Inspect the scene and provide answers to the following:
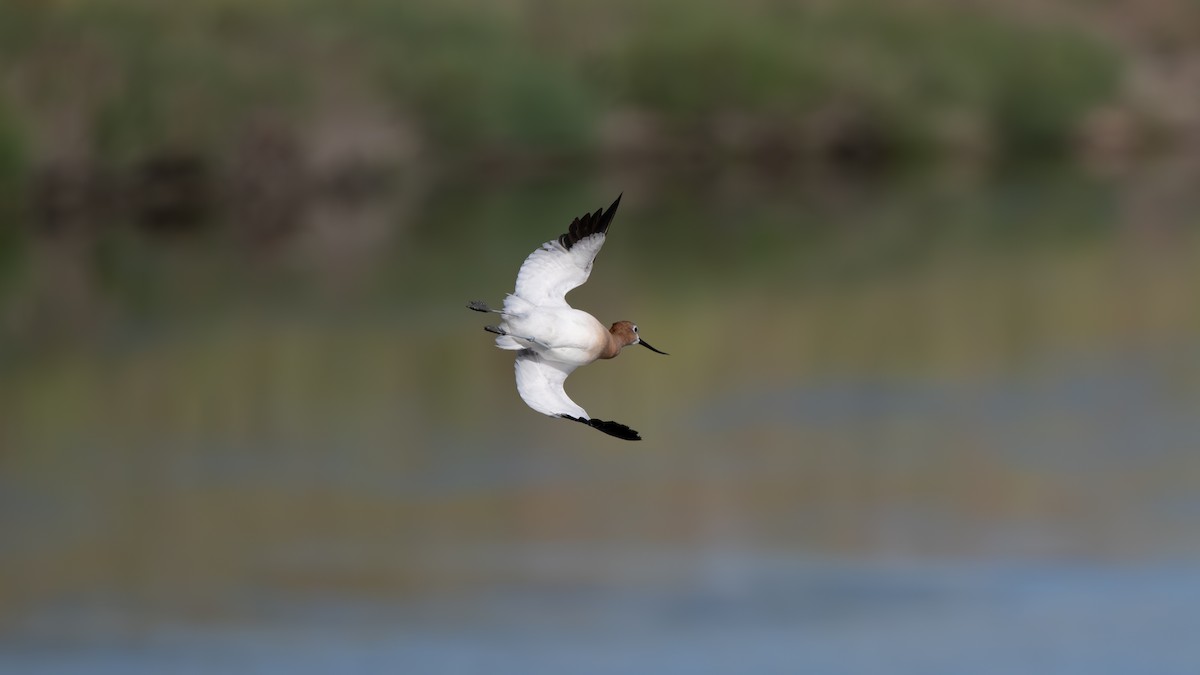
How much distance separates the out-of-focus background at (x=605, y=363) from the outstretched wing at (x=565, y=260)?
3.45 m

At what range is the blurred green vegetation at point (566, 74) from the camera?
69.3ft

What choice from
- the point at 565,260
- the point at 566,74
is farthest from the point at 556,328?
the point at 566,74

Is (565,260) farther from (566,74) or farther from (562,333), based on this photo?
(566,74)

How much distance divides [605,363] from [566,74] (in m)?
11.4

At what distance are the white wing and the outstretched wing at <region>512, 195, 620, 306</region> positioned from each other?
172 mm

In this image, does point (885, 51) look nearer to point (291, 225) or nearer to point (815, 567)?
point (291, 225)

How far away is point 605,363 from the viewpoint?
15.1 meters

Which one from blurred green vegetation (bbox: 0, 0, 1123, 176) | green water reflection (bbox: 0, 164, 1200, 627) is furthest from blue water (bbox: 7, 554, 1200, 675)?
blurred green vegetation (bbox: 0, 0, 1123, 176)

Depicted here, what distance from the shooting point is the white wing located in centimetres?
551

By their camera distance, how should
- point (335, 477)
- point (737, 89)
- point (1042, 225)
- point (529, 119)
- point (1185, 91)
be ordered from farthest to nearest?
1. point (1185, 91)
2. point (737, 89)
3. point (529, 119)
4. point (1042, 225)
5. point (335, 477)

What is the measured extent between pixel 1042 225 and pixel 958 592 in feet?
40.2

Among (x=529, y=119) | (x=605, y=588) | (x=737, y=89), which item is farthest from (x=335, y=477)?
(x=737, y=89)

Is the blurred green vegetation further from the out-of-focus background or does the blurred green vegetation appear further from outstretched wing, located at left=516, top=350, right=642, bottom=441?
outstretched wing, located at left=516, top=350, right=642, bottom=441

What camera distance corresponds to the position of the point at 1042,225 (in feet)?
70.0
